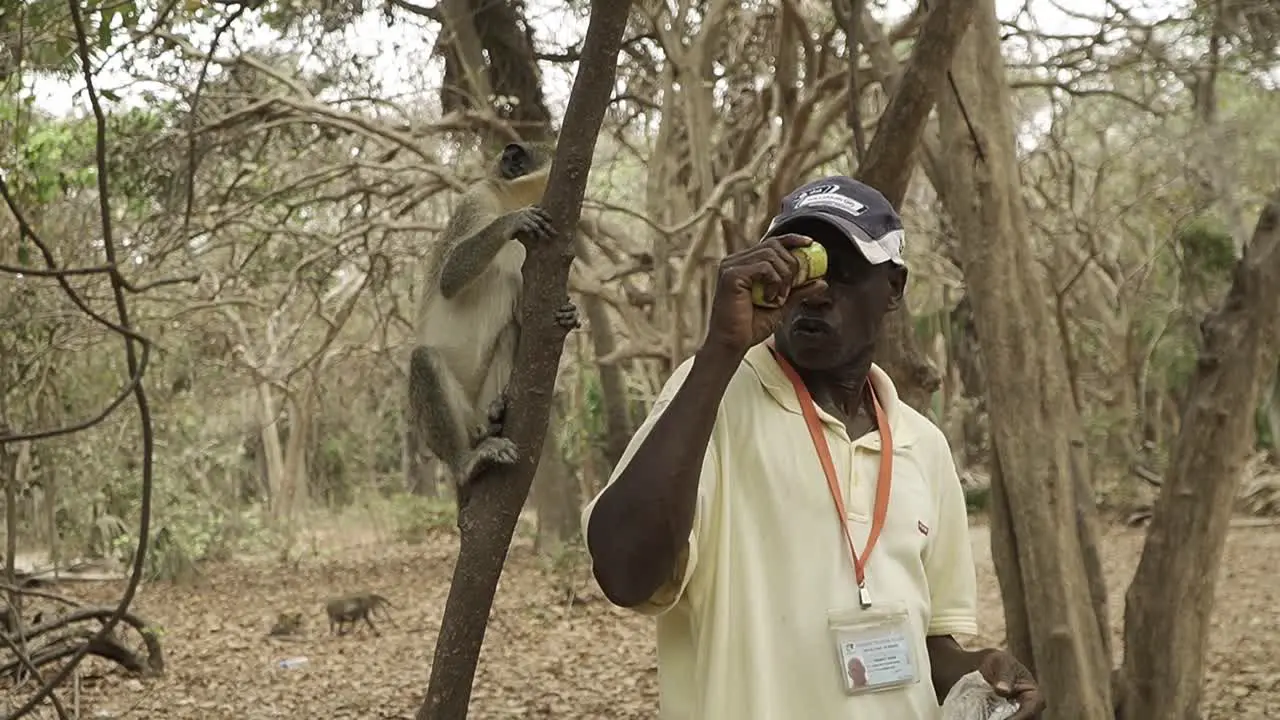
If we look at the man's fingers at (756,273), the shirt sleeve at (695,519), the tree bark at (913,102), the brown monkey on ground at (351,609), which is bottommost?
the brown monkey on ground at (351,609)

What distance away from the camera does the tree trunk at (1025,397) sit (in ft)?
13.8

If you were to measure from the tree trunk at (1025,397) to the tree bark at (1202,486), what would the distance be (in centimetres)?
29

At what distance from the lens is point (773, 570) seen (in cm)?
168

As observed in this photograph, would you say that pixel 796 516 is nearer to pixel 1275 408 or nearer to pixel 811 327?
pixel 811 327

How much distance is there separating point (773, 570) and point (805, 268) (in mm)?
398

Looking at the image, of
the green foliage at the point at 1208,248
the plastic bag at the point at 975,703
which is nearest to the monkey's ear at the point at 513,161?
the plastic bag at the point at 975,703

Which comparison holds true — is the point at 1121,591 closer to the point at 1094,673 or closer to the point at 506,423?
the point at 1094,673

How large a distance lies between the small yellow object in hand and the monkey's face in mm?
2795

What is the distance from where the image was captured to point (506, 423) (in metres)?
1.99

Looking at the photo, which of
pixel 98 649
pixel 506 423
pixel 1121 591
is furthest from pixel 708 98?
pixel 506 423

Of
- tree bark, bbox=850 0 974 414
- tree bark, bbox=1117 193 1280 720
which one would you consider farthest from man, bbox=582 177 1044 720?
tree bark, bbox=1117 193 1280 720

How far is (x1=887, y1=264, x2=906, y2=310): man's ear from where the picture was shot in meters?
1.86

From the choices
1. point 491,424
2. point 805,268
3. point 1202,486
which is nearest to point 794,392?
point 805,268

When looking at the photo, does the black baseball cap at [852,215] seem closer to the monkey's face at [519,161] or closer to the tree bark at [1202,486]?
the monkey's face at [519,161]
